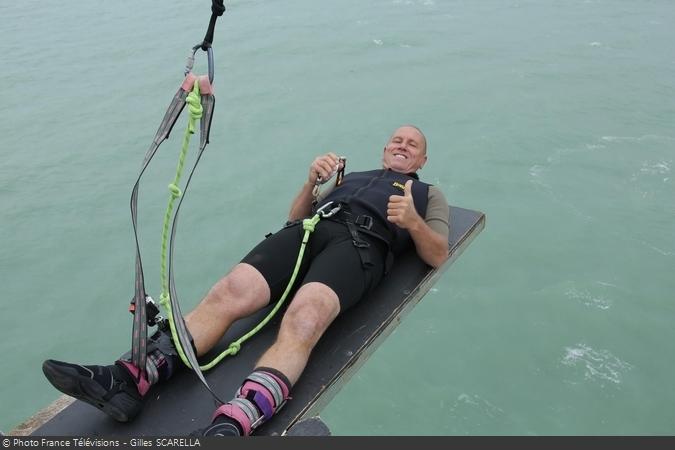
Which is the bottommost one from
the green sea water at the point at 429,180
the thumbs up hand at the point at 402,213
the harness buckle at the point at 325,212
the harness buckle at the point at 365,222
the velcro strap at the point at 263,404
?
the green sea water at the point at 429,180

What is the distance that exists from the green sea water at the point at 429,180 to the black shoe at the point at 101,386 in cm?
179

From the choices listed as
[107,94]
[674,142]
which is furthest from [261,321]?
[107,94]

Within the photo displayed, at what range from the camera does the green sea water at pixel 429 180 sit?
3641 mm

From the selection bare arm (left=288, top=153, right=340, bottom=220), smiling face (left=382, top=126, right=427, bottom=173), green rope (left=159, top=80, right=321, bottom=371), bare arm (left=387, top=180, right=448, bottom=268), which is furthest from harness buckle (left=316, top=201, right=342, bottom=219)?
smiling face (left=382, top=126, right=427, bottom=173)

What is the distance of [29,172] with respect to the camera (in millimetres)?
5973

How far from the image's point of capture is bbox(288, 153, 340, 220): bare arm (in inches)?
108

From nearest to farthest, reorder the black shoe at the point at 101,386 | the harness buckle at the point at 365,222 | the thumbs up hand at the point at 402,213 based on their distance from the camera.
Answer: the black shoe at the point at 101,386 < the thumbs up hand at the point at 402,213 < the harness buckle at the point at 365,222

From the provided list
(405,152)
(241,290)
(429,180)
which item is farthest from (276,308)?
(429,180)

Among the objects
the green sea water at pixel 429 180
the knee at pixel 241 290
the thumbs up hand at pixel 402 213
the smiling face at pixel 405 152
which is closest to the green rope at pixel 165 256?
the knee at pixel 241 290

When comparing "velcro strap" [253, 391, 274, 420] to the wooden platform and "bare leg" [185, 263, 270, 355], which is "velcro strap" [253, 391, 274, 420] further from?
"bare leg" [185, 263, 270, 355]

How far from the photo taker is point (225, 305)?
233cm

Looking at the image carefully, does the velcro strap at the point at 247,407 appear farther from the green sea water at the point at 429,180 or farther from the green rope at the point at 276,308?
the green sea water at the point at 429,180

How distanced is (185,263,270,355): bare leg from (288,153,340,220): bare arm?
583 mm

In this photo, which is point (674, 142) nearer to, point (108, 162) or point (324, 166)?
point (324, 166)
